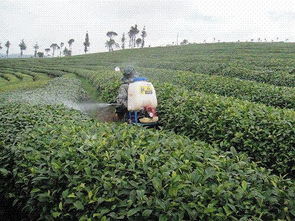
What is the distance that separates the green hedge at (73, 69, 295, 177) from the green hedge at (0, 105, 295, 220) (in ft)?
5.76

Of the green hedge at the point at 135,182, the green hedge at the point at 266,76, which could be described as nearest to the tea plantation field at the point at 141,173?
the green hedge at the point at 135,182

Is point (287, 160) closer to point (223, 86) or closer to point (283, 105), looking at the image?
point (283, 105)

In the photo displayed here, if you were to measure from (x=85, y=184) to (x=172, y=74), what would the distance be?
16.3 metres

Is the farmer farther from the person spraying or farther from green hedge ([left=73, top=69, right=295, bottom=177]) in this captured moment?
green hedge ([left=73, top=69, right=295, bottom=177])

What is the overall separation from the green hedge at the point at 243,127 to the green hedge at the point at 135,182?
1756 mm

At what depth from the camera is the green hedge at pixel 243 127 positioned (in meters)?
5.99

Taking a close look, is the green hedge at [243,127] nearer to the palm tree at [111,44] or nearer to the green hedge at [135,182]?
the green hedge at [135,182]

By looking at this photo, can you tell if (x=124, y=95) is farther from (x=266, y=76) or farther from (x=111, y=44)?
(x=111, y=44)

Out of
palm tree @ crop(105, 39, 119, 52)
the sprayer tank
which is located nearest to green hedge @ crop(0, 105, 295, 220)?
the sprayer tank

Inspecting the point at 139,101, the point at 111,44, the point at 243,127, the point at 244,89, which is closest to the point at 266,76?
the point at 244,89

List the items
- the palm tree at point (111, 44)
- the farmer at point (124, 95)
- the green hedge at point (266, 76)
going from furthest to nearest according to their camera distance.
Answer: the palm tree at point (111, 44), the green hedge at point (266, 76), the farmer at point (124, 95)

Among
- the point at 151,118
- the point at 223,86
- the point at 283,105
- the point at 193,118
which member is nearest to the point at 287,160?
the point at 193,118

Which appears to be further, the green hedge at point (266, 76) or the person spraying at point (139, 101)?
the green hedge at point (266, 76)

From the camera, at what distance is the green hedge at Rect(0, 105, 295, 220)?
8.45 ft
